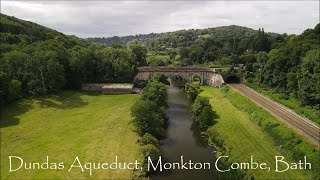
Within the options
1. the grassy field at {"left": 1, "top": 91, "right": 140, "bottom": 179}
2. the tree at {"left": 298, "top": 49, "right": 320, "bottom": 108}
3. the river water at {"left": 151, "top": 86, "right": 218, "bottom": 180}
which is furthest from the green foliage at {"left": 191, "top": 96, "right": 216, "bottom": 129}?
the tree at {"left": 298, "top": 49, "right": 320, "bottom": 108}

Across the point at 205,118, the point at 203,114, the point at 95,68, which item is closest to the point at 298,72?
the point at 203,114

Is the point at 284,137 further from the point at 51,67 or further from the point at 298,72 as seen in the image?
the point at 51,67

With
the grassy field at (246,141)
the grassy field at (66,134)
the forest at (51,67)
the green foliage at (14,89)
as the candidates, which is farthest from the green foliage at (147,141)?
the green foliage at (14,89)

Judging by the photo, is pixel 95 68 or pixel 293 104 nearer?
pixel 293 104

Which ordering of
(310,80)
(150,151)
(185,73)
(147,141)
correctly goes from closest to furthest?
(150,151), (147,141), (310,80), (185,73)

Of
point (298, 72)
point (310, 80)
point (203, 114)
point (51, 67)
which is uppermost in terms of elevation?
point (51, 67)

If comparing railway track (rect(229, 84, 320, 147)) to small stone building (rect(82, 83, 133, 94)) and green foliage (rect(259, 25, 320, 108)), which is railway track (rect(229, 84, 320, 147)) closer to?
green foliage (rect(259, 25, 320, 108))

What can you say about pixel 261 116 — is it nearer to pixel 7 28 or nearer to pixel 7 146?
pixel 7 146
